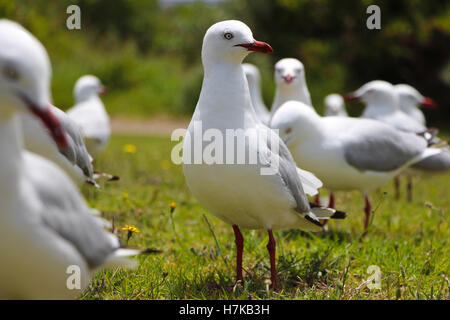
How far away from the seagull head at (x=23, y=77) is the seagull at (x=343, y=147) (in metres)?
2.52

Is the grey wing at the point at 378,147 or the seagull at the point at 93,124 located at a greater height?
the seagull at the point at 93,124

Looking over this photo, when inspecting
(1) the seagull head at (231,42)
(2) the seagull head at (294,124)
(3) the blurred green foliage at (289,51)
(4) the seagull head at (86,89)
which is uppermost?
(3) the blurred green foliage at (289,51)

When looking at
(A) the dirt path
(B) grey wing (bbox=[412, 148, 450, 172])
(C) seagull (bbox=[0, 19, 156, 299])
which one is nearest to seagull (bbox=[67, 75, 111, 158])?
(B) grey wing (bbox=[412, 148, 450, 172])

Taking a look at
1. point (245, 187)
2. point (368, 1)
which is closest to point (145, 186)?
point (245, 187)

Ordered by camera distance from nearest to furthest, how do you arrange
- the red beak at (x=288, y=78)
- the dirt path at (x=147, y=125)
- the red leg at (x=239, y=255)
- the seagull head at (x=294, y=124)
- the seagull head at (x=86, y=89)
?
1. the red leg at (x=239, y=255)
2. the seagull head at (x=294, y=124)
3. the red beak at (x=288, y=78)
4. the seagull head at (x=86, y=89)
5. the dirt path at (x=147, y=125)

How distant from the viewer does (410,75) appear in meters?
14.8

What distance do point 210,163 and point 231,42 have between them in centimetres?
67

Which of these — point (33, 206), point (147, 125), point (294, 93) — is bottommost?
point (33, 206)

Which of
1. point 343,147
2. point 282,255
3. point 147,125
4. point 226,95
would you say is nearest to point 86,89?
point 343,147

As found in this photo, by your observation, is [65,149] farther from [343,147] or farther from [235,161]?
[343,147]

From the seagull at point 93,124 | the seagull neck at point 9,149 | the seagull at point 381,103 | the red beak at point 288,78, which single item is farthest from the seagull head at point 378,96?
the seagull neck at point 9,149

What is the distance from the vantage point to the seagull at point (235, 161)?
8.84ft

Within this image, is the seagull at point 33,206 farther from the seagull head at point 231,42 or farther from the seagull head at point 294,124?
the seagull head at point 294,124

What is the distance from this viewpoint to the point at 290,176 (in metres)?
2.91
